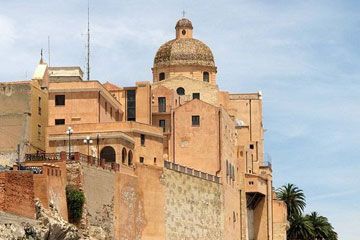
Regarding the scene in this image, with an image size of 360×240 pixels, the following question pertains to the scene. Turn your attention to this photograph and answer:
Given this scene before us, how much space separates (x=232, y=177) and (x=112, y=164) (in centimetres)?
1947

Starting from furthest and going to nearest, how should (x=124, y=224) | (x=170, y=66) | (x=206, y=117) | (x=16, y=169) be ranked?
(x=170, y=66), (x=206, y=117), (x=124, y=224), (x=16, y=169)

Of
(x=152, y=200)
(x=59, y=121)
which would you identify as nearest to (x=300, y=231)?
(x=152, y=200)

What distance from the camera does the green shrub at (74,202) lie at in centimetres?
7262

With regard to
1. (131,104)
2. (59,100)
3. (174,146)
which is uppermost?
(131,104)

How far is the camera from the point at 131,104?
95.1 meters

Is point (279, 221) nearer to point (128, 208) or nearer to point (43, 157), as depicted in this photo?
point (128, 208)

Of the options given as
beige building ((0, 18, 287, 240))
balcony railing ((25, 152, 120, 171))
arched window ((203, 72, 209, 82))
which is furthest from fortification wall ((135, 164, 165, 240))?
arched window ((203, 72, 209, 82))

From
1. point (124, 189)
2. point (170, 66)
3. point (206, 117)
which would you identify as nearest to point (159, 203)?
point (124, 189)

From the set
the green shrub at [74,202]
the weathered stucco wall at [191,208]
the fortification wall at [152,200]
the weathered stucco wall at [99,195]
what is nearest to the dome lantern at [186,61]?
the weathered stucco wall at [191,208]

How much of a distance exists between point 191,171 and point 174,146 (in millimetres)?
4416

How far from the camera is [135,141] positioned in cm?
8506

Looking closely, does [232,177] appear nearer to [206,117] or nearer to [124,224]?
[206,117]

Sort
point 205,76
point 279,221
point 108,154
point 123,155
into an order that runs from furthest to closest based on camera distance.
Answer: point 279,221 → point 205,76 → point 123,155 → point 108,154

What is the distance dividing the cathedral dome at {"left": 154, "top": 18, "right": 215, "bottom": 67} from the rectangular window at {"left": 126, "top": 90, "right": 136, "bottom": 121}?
9397 mm
